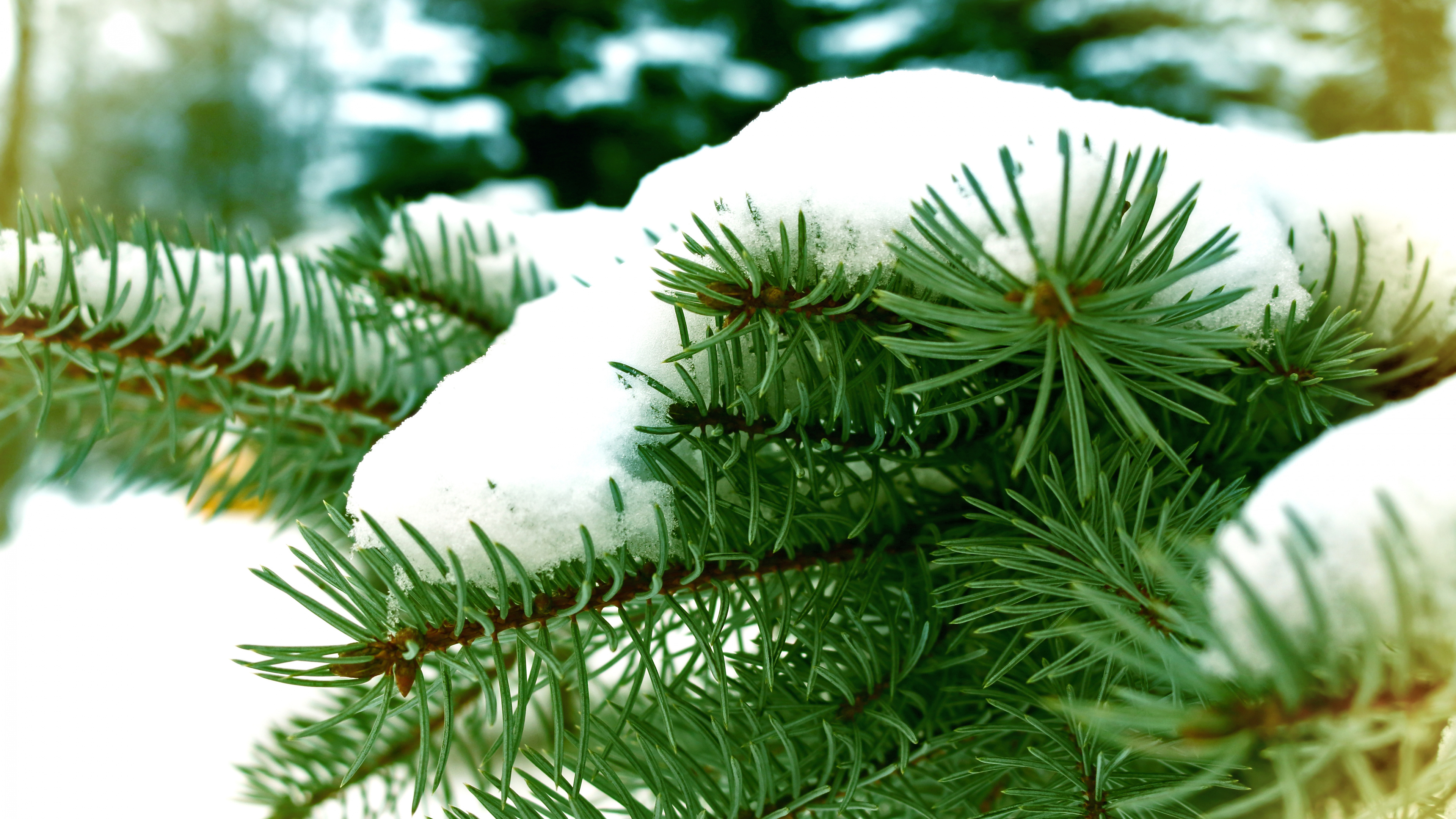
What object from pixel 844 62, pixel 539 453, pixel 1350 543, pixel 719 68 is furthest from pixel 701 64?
pixel 1350 543

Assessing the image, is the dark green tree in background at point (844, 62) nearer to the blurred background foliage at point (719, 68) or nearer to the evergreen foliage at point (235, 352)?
the blurred background foliage at point (719, 68)

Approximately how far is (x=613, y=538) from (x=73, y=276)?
1.11 feet

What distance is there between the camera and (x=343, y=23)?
42.7 inches

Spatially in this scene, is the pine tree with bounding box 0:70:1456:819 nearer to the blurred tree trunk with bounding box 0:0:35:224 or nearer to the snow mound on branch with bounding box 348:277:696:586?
the snow mound on branch with bounding box 348:277:696:586

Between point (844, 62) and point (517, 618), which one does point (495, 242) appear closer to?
point (517, 618)

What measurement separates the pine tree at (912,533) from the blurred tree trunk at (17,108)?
1.37 m

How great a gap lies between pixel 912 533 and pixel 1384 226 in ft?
0.89

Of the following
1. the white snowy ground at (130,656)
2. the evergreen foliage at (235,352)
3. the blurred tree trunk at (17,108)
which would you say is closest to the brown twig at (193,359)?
the evergreen foliage at (235,352)

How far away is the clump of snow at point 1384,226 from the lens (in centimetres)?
36

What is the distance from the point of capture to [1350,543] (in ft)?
0.58

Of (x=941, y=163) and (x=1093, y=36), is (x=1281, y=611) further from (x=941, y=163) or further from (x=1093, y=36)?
(x=1093, y=36)

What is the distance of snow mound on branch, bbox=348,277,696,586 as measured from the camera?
29cm

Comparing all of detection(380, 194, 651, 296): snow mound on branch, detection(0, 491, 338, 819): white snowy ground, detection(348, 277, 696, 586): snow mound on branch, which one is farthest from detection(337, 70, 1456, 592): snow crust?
detection(0, 491, 338, 819): white snowy ground

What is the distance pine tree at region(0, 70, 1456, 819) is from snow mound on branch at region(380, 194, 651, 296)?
9 centimetres
